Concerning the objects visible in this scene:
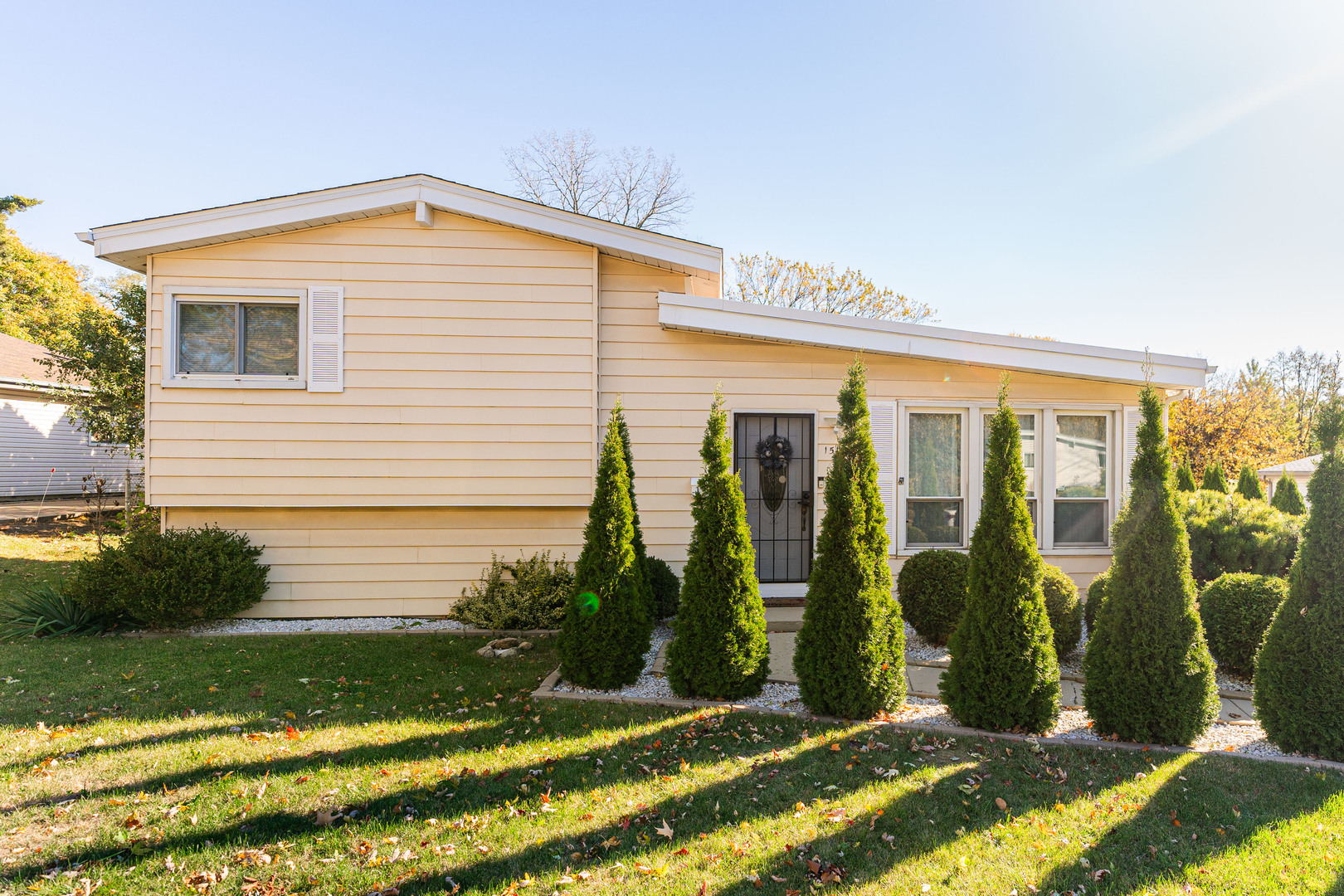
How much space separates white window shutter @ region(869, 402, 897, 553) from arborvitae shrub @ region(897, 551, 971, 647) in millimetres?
1150

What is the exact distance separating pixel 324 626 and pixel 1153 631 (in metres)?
7.19

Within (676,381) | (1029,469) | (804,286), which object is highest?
(804,286)

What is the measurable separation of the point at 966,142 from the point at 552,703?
1206cm

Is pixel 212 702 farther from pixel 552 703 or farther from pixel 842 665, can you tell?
pixel 842 665

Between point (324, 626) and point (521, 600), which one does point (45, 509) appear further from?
point (521, 600)

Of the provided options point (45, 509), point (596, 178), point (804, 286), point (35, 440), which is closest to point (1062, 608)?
point (804, 286)

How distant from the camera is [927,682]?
4.85 metres

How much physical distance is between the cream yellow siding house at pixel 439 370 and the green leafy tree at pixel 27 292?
2081 centimetres

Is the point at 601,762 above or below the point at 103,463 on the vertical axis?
below

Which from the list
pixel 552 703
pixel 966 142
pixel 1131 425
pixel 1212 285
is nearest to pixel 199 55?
pixel 552 703

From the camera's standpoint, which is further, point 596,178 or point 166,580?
point 596,178

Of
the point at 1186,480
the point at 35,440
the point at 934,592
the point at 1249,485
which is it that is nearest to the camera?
the point at 934,592

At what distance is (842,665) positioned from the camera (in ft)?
13.2

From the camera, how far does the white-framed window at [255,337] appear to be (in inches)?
243
